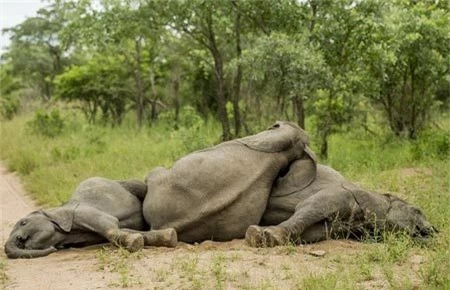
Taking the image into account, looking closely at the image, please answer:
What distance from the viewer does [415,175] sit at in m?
8.95

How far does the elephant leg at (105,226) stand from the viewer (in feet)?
17.5

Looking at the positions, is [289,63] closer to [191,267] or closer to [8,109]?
[191,267]

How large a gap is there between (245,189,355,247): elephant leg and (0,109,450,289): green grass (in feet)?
0.67

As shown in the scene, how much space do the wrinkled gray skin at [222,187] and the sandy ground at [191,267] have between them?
7.1 inches

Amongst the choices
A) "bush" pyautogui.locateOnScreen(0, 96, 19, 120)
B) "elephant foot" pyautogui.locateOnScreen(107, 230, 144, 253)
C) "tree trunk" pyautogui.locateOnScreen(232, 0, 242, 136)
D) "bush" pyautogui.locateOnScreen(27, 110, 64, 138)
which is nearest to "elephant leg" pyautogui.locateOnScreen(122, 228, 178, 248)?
"elephant foot" pyautogui.locateOnScreen(107, 230, 144, 253)

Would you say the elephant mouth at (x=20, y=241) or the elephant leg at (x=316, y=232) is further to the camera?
the elephant mouth at (x=20, y=241)

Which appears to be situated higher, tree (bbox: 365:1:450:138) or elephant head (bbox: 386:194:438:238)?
tree (bbox: 365:1:450:138)

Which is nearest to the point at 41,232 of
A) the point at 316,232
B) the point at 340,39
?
the point at 316,232

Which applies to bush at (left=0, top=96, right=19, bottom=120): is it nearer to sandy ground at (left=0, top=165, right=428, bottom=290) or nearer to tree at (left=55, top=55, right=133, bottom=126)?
tree at (left=55, top=55, right=133, bottom=126)

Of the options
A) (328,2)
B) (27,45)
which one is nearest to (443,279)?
(328,2)

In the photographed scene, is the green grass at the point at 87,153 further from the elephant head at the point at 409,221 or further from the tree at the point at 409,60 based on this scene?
the elephant head at the point at 409,221

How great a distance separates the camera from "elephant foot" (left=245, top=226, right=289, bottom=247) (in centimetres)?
518

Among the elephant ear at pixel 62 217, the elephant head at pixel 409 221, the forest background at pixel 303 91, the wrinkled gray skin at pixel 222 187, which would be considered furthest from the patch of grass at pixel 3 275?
the forest background at pixel 303 91

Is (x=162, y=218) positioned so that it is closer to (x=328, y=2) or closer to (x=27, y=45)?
(x=328, y=2)
